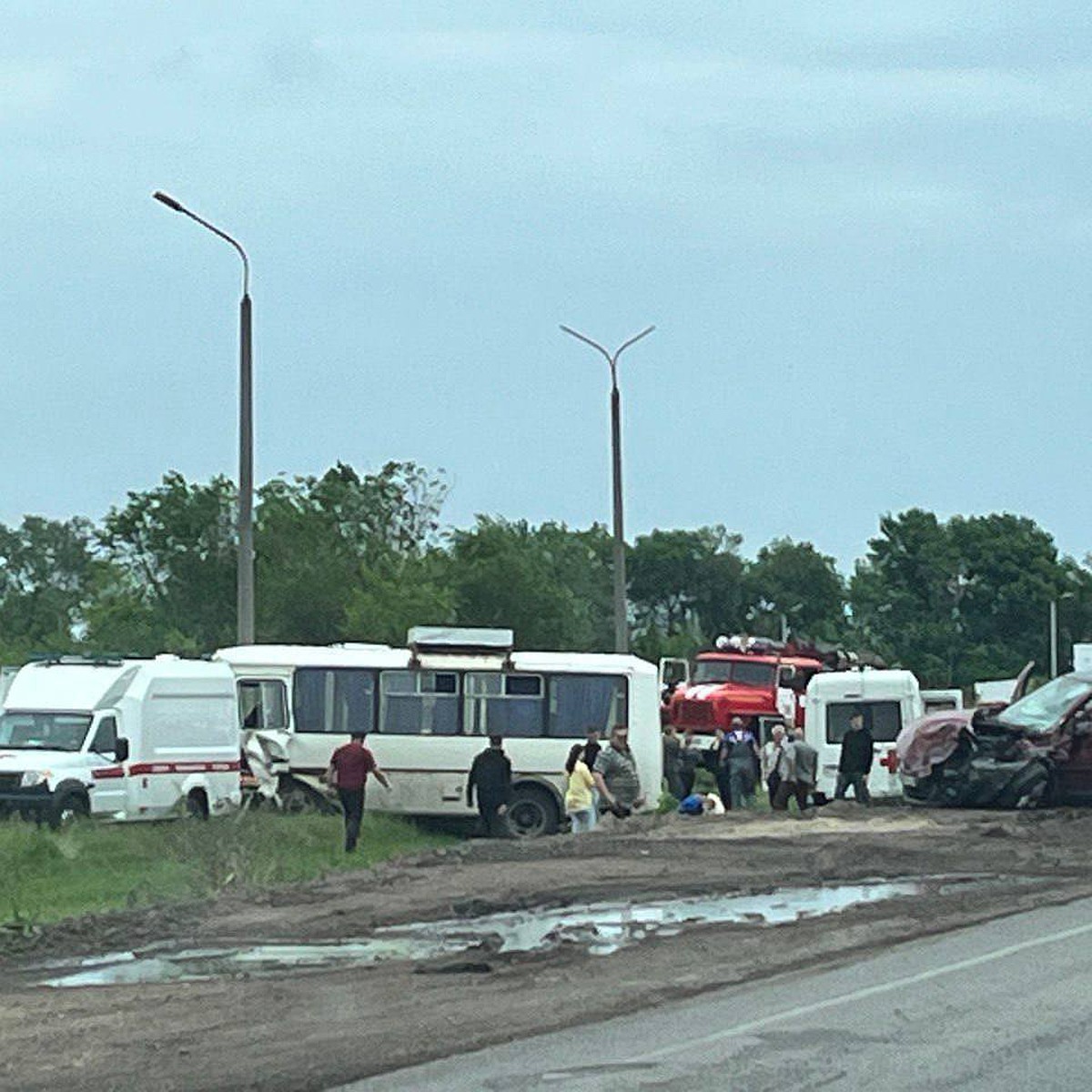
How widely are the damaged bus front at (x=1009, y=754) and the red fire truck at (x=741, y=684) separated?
18.1 metres

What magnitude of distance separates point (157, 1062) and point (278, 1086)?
1.00 meters

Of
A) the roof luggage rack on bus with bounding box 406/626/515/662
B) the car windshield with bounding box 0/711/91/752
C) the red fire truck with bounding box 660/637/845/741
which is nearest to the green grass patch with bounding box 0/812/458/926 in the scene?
the car windshield with bounding box 0/711/91/752

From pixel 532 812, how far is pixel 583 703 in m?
1.94

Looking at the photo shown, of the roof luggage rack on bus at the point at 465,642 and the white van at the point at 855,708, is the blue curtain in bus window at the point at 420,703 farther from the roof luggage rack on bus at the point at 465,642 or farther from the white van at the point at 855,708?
the white van at the point at 855,708

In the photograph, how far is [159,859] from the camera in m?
26.6

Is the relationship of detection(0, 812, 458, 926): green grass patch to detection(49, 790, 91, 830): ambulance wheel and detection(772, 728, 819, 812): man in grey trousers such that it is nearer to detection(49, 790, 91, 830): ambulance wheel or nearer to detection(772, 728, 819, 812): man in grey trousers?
→ detection(49, 790, 91, 830): ambulance wheel

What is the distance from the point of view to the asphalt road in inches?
428

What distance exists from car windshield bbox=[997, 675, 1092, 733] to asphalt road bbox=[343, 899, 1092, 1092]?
1691cm

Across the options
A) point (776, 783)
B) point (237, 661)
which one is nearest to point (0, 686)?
point (237, 661)

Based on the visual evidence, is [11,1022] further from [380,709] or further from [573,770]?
[380,709]

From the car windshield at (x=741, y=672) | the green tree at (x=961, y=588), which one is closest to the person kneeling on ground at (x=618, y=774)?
the car windshield at (x=741, y=672)

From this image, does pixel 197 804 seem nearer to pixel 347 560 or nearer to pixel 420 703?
pixel 420 703

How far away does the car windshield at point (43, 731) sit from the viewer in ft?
107

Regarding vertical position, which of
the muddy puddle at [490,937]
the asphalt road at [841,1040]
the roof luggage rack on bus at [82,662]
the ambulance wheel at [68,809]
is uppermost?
the roof luggage rack on bus at [82,662]
